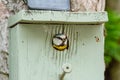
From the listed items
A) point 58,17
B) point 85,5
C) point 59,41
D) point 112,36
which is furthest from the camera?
point 112,36

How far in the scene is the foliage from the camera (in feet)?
13.7

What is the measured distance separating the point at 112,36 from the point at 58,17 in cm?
260

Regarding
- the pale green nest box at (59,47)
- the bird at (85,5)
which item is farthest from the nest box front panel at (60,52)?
the bird at (85,5)

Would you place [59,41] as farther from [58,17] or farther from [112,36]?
[112,36]

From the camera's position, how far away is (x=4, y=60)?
1913 millimetres

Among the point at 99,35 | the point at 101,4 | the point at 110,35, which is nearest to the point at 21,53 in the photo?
the point at 99,35

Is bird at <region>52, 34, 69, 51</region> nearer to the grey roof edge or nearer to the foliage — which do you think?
the grey roof edge

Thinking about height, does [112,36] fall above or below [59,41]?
below

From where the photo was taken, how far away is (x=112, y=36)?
166 inches

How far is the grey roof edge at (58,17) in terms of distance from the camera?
64.1 inches

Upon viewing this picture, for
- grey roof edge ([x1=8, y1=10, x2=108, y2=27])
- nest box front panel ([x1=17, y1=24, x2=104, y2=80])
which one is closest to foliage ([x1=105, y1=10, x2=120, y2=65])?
nest box front panel ([x1=17, y1=24, x2=104, y2=80])

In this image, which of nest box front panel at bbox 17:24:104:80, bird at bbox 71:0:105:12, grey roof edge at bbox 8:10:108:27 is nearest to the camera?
grey roof edge at bbox 8:10:108:27

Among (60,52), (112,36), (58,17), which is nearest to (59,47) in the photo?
(60,52)

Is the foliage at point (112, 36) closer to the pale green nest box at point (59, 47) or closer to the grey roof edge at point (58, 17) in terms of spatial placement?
the pale green nest box at point (59, 47)
